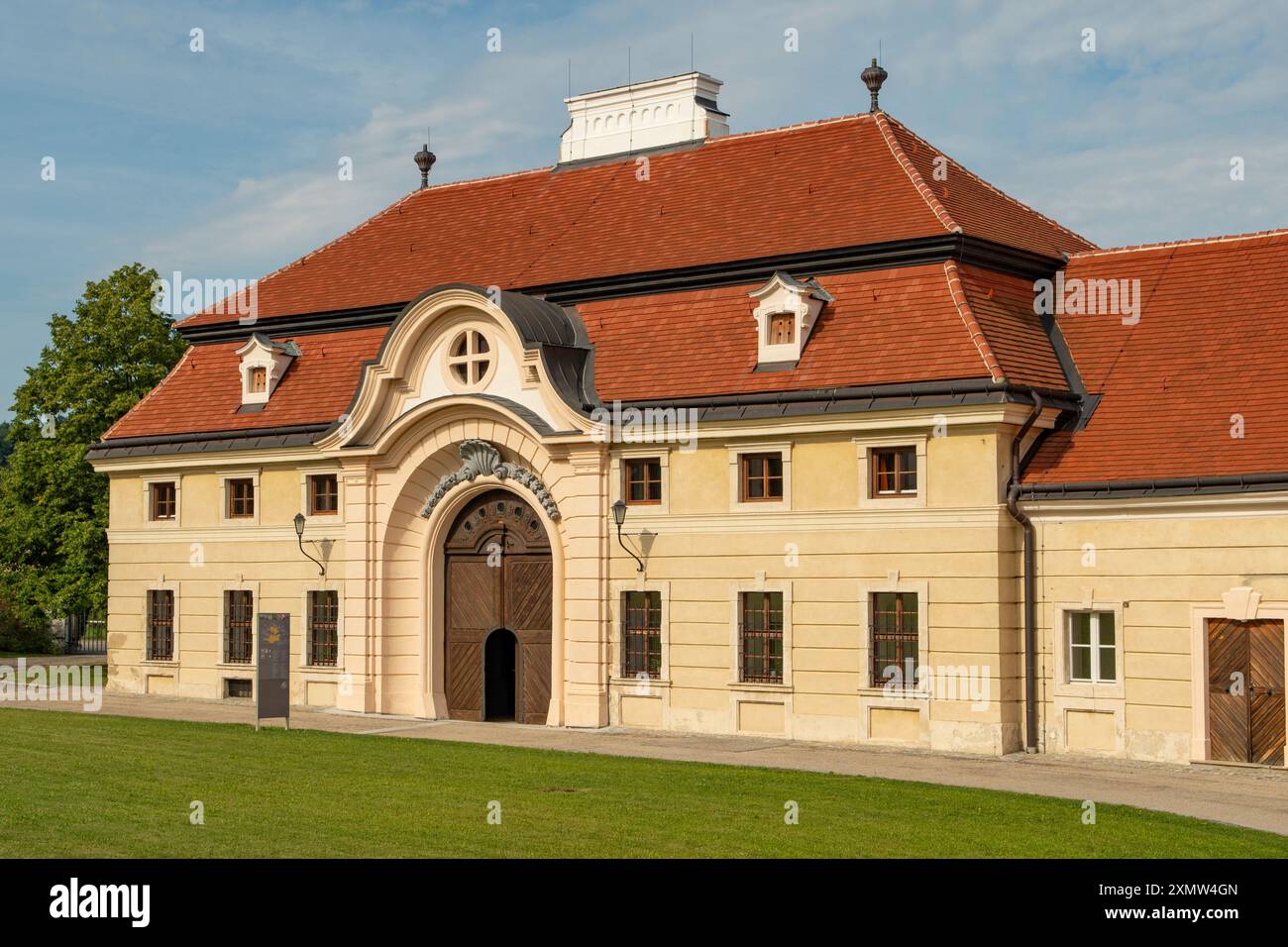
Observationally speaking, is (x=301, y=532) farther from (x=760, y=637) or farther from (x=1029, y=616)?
(x=1029, y=616)

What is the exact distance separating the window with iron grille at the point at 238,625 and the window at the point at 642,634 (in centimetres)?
924

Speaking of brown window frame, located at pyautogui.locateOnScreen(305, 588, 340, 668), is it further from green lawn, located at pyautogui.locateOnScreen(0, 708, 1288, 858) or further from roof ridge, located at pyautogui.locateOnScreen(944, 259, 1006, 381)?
roof ridge, located at pyautogui.locateOnScreen(944, 259, 1006, 381)

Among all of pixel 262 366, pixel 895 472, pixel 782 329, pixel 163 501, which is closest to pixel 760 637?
pixel 895 472

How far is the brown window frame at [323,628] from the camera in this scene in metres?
34.5

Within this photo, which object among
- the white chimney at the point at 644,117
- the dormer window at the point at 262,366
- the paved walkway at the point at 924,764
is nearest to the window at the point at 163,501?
the dormer window at the point at 262,366

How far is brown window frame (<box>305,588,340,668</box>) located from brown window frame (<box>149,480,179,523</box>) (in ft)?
14.6

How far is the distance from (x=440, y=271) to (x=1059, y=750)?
15.7 meters

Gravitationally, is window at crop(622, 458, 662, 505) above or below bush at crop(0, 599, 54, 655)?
above

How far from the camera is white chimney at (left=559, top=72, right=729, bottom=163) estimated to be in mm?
36156

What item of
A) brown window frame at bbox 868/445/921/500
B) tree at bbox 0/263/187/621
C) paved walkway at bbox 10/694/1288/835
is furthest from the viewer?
tree at bbox 0/263/187/621

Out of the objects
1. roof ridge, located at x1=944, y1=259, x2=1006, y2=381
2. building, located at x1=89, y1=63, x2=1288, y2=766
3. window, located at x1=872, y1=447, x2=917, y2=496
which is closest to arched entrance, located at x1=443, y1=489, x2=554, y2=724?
building, located at x1=89, y1=63, x2=1288, y2=766

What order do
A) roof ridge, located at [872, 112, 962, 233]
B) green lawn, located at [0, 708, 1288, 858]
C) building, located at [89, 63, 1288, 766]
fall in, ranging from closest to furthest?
green lawn, located at [0, 708, 1288, 858]
building, located at [89, 63, 1288, 766]
roof ridge, located at [872, 112, 962, 233]
